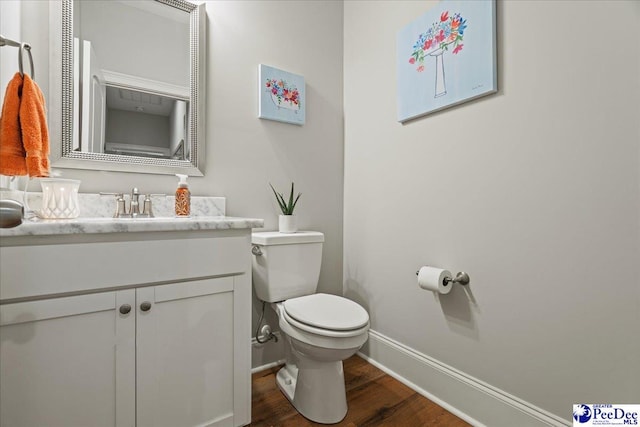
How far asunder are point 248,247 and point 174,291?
11.3 inches

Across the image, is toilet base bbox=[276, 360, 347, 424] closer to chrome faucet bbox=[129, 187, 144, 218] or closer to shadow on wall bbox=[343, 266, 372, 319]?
shadow on wall bbox=[343, 266, 372, 319]

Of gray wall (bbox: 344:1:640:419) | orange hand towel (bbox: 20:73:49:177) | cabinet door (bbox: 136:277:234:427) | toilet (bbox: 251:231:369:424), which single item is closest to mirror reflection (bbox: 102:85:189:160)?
orange hand towel (bbox: 20:73:49:177)

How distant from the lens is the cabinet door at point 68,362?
0.78 meters

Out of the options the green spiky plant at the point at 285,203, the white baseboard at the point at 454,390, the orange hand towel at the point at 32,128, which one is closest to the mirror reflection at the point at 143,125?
the orange hand towel at the point at 32,128

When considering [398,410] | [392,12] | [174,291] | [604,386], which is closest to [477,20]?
[392,12]

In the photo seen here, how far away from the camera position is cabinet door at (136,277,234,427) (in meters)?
0.95

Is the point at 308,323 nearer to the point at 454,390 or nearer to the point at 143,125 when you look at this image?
the point at 454,390

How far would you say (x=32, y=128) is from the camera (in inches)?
36.7

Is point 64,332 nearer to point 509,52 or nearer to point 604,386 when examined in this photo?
point 604,386

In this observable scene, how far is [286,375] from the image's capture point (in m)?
1.50

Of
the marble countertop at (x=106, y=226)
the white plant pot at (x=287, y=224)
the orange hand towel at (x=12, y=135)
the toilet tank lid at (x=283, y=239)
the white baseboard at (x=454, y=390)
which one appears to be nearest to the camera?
the marble countertop at (x=106, y=226)

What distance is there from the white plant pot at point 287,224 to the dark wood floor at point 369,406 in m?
0.80

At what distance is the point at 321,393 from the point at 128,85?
162cm

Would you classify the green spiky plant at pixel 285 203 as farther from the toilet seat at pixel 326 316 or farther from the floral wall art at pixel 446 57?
the floral wall art at pixel 446 57
